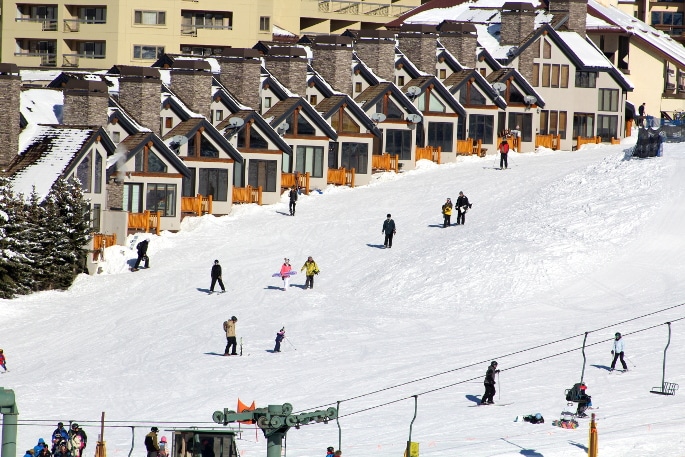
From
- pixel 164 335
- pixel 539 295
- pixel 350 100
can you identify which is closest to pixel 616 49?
pixel 350 100

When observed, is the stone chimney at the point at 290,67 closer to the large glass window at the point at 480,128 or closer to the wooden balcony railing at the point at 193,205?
the large glass window at the point at 480,128

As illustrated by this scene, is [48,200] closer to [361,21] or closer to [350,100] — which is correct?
[350,100]

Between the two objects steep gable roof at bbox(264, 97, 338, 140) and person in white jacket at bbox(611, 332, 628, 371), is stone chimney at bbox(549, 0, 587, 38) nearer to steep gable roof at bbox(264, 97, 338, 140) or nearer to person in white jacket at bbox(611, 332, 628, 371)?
steep gable roof at bbox(264, 97, 338, 140)

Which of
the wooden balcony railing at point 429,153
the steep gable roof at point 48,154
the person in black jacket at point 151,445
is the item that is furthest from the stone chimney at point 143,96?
Result: the person in black jacket at point 151,445

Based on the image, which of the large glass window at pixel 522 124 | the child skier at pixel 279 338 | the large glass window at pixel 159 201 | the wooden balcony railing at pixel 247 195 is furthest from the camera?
the large glass window at pixel 522 124

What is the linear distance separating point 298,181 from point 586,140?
19829 millimetres

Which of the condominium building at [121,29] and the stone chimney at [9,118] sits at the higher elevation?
the condominium building at [121,29]

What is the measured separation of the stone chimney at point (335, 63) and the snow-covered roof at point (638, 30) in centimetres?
2156

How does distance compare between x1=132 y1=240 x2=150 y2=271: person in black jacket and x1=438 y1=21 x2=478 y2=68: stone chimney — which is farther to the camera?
x1=438 y1=21 x2=478 y2=68: stone chimney

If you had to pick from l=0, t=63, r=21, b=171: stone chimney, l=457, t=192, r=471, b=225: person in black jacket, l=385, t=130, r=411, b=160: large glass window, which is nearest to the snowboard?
l=457, t=192, r=471, b=225: person in black jacket

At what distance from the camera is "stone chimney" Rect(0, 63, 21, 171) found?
5738 centimetres

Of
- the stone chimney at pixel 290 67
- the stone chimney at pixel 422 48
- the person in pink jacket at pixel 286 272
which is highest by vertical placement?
the stone chimney at pixel 422 48

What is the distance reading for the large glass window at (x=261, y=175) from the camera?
215 feet

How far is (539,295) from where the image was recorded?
48031 millimetres
